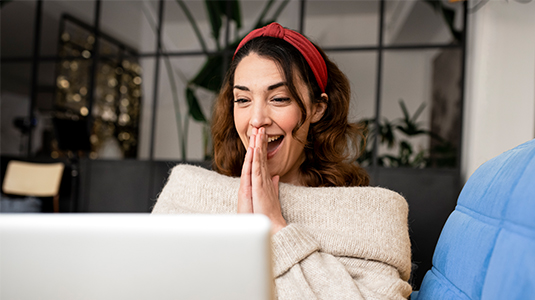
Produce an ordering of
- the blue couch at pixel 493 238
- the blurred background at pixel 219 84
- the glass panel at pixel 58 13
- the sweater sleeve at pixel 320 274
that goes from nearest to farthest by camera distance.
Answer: the blue couch at pixel 493 238, the sweater sleeve at pixel 320 274, the blurred background at pixel 219 84, the glass panel at pixel 58 13

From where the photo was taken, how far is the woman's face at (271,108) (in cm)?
105

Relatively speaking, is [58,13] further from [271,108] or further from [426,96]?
[271,108]

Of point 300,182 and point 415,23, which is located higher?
point 415,23

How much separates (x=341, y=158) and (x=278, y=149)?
0.25 meters

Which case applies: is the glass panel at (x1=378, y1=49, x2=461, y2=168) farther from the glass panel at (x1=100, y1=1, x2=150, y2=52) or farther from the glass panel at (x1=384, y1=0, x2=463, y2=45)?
the glass panel at (x1=100, y1=1, x2=150, y2=52)

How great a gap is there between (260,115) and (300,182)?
282mm

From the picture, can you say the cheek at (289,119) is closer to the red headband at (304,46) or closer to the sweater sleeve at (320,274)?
the red headband at (304,46)

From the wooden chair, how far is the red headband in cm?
335

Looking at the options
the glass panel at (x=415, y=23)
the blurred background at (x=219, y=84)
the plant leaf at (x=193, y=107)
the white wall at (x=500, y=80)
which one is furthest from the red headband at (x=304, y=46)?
the glass panel at (x=415, y=23)

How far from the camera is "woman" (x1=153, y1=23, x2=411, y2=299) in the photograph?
33.1 inches

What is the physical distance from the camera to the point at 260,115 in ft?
3.42

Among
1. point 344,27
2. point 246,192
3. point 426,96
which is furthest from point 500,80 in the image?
point 344,27

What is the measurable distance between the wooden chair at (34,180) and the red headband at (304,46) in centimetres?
335

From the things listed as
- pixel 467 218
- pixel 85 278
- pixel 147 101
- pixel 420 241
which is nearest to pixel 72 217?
pixel 85 278
